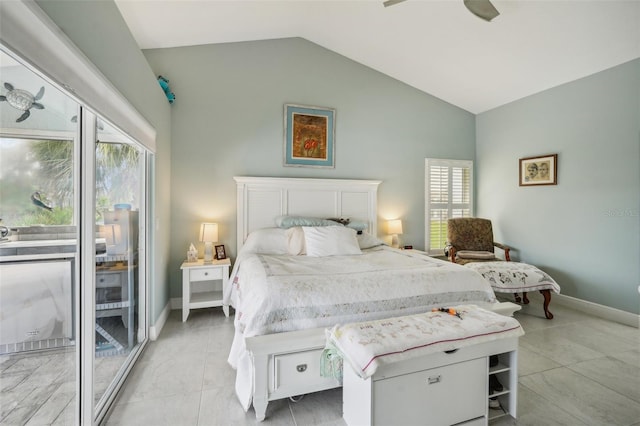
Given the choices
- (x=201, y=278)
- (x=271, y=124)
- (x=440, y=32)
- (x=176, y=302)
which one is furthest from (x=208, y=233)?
(x=440, y=32)

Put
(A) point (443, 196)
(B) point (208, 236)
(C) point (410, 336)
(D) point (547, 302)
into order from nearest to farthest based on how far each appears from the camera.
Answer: (C) point (410, 336), (D) point (547, 302), (B) point (208, 236), (A) point (443, 196)

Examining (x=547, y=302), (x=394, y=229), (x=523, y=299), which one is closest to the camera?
(x=547, y=302)

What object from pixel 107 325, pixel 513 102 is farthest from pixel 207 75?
pixel 513 102

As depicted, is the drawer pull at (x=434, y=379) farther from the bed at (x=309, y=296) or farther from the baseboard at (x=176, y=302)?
the baseboard at (x=176, y=302)

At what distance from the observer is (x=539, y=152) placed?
153 inches

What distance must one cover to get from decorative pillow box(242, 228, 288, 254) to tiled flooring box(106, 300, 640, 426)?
0.87m

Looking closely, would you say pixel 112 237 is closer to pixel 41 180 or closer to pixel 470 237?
pixel 41 180

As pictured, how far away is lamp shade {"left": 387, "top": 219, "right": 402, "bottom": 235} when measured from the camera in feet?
13.6

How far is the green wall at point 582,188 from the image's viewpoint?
9.95 ft

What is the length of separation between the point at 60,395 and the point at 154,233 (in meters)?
1.41

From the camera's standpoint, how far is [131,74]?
2066 millimetres

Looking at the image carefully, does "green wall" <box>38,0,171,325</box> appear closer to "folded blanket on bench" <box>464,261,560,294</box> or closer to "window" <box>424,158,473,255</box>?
"folded blanket on bench" <box>464,261,560,294</box>

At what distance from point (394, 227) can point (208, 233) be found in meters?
2.57

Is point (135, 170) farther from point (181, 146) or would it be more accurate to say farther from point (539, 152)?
point (539, 152)
